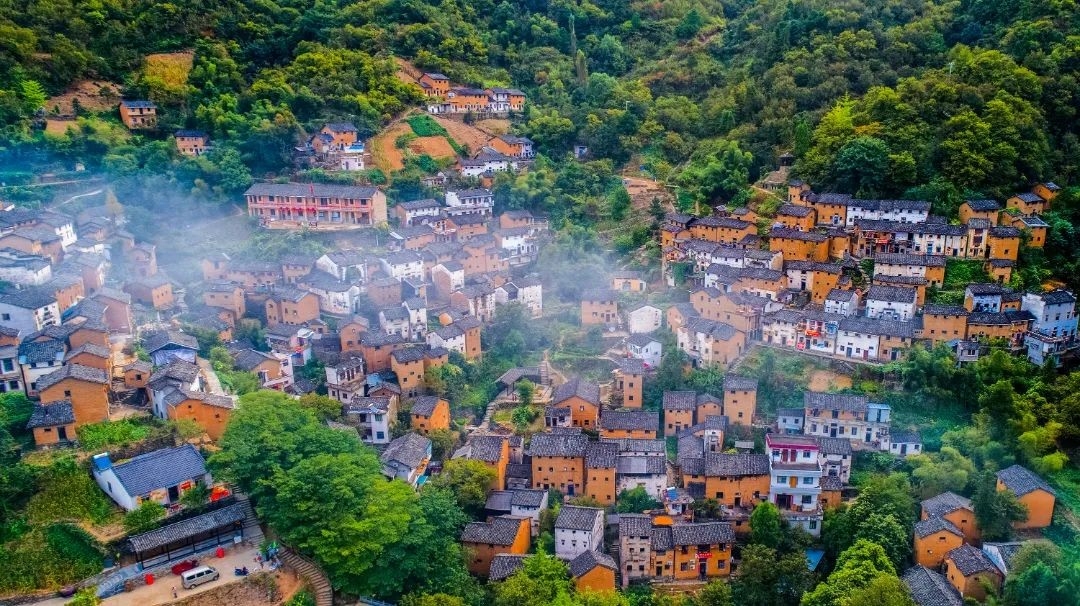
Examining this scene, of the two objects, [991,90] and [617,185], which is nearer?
[991,90]

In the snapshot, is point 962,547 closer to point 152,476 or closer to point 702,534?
point 702,534

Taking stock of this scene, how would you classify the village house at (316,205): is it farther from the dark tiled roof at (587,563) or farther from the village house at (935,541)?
the village house at (935,541)

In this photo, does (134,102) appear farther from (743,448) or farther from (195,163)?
(743,448)

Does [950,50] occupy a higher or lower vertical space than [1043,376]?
higher

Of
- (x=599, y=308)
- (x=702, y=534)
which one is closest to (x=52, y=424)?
(x=702, y=534)

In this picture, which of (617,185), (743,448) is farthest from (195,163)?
(743,448)
